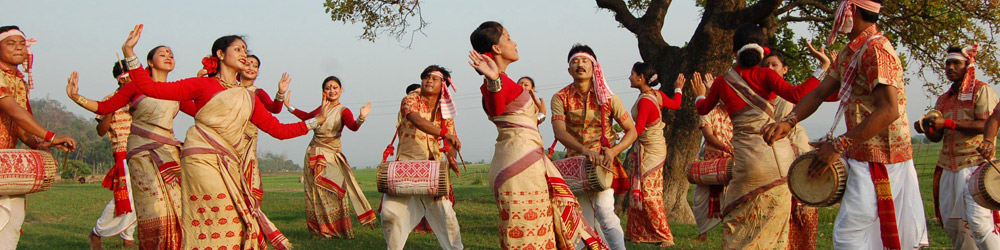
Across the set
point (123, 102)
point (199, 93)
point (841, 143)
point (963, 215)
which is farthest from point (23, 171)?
point (963, 215)

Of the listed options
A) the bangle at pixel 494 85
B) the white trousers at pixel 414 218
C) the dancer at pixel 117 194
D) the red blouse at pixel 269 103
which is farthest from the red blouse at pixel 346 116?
the bangle at pixel 494 85

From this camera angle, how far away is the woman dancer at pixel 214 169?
5.43m

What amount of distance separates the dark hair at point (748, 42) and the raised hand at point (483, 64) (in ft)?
6.71

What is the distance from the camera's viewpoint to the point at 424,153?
820cm

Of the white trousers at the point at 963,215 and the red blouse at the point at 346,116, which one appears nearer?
the white trousers at the point at 963,215

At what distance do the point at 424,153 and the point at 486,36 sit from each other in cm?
324

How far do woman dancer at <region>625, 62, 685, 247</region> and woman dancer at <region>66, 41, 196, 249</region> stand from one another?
13.8 ft

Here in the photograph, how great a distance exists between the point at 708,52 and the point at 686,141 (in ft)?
4.07

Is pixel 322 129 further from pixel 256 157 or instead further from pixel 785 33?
pixel 785 33

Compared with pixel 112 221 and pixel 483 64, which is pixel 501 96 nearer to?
pixel 483 64

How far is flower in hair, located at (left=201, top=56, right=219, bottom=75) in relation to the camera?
19.7 feet

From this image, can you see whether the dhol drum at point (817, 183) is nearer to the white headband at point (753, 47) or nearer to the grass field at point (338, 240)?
the white headband at point (753, 47)

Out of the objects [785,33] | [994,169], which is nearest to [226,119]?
[994,169]

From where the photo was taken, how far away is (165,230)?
6910 millimetres
